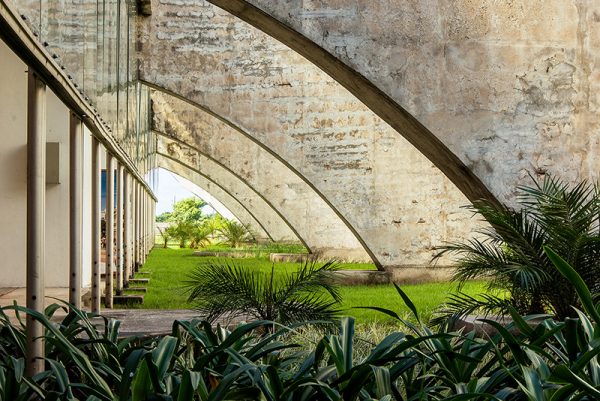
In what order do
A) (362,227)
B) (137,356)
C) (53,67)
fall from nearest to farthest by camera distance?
(137,356), (53,67), (362,227)

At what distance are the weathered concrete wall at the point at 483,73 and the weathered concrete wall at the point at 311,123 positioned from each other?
247 inches

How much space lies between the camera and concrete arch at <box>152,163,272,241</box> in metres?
32.2

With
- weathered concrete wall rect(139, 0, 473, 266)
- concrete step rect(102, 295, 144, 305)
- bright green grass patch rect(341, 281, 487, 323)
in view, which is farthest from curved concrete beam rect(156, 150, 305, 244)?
concrete step rect(102, 295, 144, 305)

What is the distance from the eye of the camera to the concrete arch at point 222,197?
3219 centimetres

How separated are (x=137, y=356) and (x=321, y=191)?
1273 centimetres

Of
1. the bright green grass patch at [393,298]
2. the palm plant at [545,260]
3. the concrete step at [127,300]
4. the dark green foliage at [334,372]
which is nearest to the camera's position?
the dark green foliage at [334,372]

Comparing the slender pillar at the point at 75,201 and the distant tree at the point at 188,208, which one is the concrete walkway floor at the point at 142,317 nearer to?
the slender pillar at the point at 75,201

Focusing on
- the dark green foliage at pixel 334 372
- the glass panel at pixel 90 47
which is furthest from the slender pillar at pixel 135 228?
the dark green foliage at pixel 334 372

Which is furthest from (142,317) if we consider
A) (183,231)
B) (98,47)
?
(183,231)

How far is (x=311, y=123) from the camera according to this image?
16.6 m

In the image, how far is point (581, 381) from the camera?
2.97 m

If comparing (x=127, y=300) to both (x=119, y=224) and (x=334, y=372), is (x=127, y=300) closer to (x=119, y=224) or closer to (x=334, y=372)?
(x=119, y=224)

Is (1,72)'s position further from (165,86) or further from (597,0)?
(597,0)

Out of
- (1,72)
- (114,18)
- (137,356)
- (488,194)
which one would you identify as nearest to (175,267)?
(1,72)
